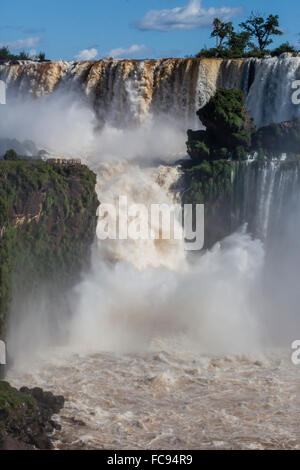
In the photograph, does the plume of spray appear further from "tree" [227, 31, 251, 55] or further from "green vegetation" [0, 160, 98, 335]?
"tree" [227, 31, 251, 55]

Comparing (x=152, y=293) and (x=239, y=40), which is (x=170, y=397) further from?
(x=239, y=40)

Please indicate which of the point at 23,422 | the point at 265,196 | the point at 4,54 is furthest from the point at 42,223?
the point at 4,54

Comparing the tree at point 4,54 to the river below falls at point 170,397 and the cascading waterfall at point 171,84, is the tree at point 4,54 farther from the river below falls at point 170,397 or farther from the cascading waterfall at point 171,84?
the river below falls at point 170,397

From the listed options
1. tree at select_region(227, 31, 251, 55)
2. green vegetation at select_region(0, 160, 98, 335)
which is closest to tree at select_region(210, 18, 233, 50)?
tree at select_region(227, 31, 251, 55)

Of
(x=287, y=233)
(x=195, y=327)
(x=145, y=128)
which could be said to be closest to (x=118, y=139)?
(x=145, y=128)

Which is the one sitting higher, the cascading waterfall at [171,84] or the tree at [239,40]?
the tree at [239,40]

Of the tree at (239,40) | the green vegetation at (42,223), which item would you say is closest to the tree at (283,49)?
the tree at (239,40)

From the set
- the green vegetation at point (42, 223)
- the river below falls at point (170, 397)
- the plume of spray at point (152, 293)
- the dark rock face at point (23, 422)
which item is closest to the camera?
the dark rock face at point (23, 422)
